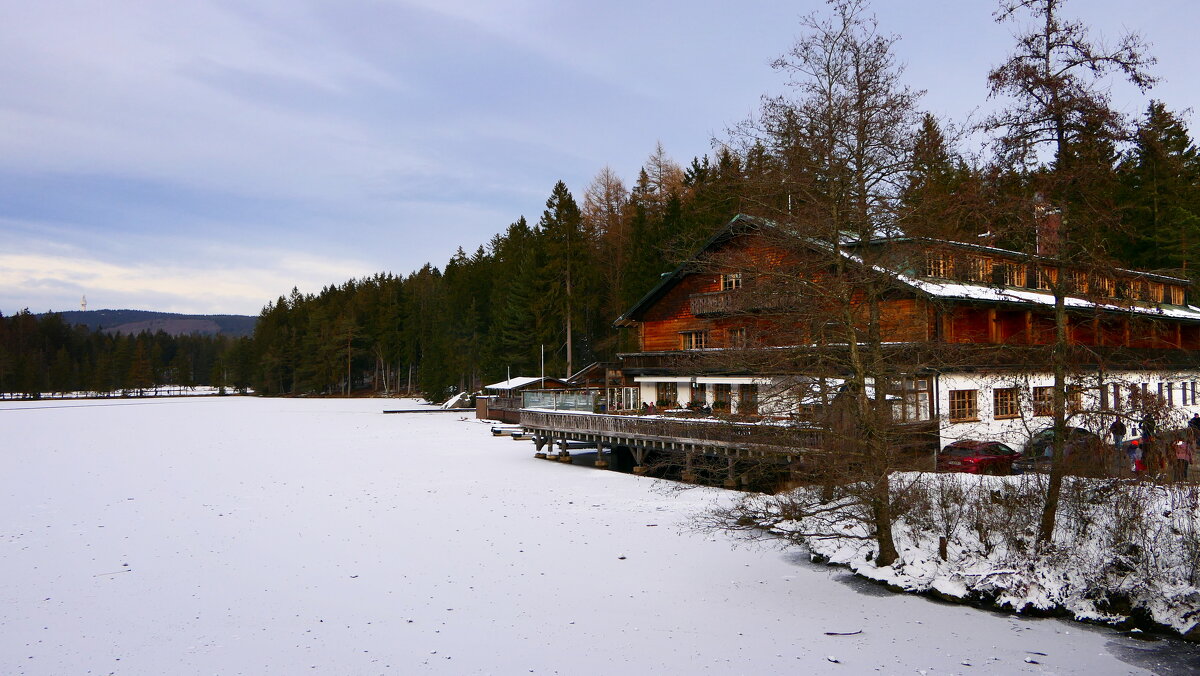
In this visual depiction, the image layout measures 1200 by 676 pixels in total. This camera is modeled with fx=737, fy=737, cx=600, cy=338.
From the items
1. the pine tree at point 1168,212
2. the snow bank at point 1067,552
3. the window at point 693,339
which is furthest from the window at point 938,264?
the pine tree at point 1168,212

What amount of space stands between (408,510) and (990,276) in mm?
15449

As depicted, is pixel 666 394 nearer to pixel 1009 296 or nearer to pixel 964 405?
pixel 964 405

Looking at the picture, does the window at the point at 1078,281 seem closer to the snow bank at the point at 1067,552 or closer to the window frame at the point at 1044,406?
the window frame at the point at 1044,406

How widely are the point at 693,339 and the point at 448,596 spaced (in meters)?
25.8

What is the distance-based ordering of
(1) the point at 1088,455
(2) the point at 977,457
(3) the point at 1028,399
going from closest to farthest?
(3) the point at 1028,399
(1) the point at 1088,455
(2) the point at 977,457

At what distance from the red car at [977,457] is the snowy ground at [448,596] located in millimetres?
6469

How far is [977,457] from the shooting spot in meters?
19.7

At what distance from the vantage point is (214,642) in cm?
1080

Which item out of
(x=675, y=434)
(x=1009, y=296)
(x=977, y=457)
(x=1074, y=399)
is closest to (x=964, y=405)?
(x=977, y=457)

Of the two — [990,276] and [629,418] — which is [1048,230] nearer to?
[990,276]

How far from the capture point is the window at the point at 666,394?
36625mm

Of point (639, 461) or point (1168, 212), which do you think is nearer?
point (639, 461)

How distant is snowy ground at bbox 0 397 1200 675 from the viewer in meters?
10.0

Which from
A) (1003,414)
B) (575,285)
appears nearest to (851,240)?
(1003,414)
